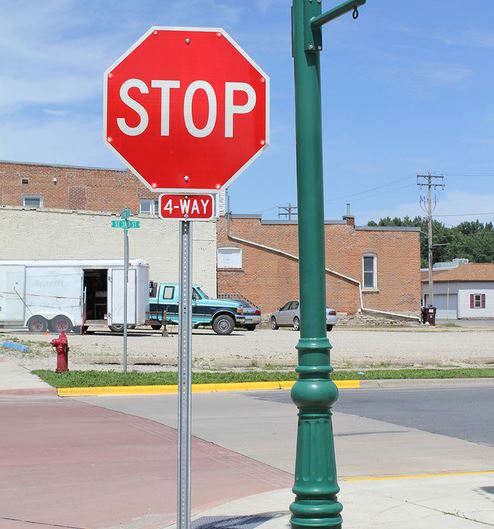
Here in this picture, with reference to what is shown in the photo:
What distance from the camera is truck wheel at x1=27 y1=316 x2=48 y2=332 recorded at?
119ft

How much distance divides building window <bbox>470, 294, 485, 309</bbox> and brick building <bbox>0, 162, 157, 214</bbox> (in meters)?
40.1

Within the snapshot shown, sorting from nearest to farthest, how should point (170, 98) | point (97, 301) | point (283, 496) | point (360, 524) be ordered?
point (170, 98)
point (360, 524)
point (283, 496)
point (97, 301)

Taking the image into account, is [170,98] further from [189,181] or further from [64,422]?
[64,422]

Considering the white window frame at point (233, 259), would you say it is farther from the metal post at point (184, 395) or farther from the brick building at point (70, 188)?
the metal post at point (184, 395)

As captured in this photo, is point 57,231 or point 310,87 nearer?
point 310,87

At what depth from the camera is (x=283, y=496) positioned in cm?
793

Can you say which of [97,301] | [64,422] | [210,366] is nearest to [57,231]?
[97,301]

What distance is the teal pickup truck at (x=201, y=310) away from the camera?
37531mm

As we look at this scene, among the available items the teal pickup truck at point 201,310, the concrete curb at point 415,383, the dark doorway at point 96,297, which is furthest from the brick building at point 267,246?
the concrete curb at point 415,383

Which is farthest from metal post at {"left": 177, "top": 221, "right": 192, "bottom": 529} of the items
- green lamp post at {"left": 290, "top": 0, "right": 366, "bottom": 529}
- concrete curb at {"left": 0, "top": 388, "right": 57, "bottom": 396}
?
concrete curb at {"left": 0, "top": 388, "right": 57, "bottom": 396}

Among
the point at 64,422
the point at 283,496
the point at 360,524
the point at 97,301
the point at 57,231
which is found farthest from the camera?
the point at 57,231

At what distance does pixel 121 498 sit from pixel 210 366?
1444 centimetres

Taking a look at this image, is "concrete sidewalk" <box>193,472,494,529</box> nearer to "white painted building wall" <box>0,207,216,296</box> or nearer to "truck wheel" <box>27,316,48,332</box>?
"truck wheel" <box>27,316,48,332</box>

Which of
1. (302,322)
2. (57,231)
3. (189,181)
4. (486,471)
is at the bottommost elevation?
(486,471)
